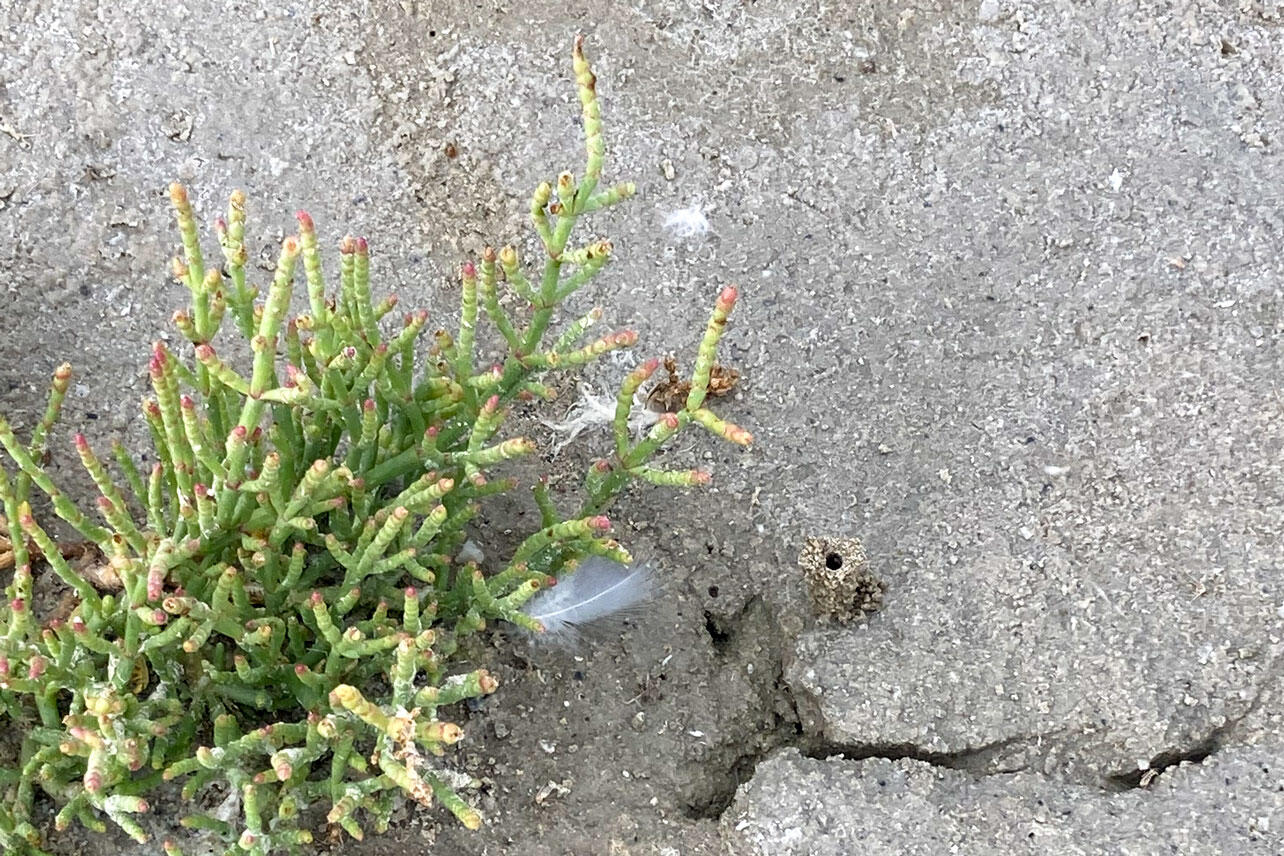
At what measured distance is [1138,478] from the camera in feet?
6.79

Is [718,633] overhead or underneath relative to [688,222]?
underneath

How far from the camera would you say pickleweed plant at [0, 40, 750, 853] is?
1.48 meters

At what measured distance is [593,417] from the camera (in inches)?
85.0

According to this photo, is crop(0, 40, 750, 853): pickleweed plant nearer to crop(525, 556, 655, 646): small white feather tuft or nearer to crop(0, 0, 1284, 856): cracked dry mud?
crop(525, 556, 655, 646): small white feather tuft

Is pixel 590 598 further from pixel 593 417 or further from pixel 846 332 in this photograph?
pixel 846 332

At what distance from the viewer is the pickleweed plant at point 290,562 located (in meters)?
1.48

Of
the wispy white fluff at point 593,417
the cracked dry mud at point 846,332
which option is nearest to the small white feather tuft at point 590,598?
the cracked dry mud at point 846,332

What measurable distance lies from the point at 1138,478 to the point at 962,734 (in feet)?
1.79

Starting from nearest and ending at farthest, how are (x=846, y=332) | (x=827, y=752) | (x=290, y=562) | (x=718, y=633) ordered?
1. (x=290, y=562)
2. (x=827, y=752)
3. (x=718, y=633)
4. (x=846, y=332)

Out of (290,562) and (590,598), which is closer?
(290,562)

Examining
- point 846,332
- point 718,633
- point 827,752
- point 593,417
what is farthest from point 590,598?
point 846,332

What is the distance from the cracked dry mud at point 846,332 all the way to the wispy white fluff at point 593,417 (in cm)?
3

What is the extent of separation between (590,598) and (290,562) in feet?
1.64

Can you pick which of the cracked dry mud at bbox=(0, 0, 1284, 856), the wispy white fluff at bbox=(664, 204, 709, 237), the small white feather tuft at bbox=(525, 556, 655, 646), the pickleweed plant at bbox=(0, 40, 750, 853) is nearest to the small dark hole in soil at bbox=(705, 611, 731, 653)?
the cracked dry mud at bbox=(0, 0, 1284, 856)
